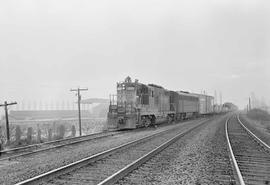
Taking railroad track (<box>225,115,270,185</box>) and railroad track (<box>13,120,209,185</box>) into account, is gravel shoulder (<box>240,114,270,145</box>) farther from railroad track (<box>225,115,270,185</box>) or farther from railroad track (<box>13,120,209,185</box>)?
railroad track (<box>13,120,209,185</box>)

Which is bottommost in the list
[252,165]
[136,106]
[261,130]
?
[261,130]

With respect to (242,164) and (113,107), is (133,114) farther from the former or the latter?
(242,164)

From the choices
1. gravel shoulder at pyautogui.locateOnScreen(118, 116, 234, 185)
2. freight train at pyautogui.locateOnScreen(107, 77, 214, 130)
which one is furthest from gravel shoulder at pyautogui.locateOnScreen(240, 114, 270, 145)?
freight train at pyautogui.locateOnScreen(107, 77, 214, 130)

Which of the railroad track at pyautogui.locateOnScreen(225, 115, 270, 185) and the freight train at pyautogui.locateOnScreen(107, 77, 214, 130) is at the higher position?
the freight train at pyautogui.locateOnScreen(107, 77, 214, 130)

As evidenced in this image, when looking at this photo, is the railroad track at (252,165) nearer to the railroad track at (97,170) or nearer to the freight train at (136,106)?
the railroad track at (97,170)

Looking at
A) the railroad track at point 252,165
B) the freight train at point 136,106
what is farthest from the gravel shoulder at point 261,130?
the freight train at point 136,106

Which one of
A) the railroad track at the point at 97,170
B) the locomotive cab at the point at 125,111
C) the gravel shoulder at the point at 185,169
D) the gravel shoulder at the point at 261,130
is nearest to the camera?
the railroad track at the point at 97,170

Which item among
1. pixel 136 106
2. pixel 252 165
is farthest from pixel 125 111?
Result: pixel 252 165

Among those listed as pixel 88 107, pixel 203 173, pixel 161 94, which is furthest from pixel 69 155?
pixel 88 107

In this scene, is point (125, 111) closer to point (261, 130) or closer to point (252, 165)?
point (261, 130)

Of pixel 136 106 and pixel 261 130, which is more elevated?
pixel 136 106

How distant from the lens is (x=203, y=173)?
332 inches

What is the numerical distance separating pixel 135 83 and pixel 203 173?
55.3ft

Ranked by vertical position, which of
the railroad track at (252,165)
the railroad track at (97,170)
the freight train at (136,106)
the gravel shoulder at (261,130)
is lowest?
the gravel shoulder at (261,130)
